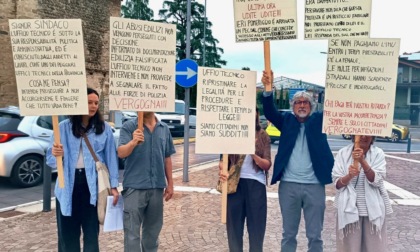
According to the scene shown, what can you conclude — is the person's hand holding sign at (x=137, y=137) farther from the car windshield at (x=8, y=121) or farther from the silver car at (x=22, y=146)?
the car windshield at (x=8, y=121)

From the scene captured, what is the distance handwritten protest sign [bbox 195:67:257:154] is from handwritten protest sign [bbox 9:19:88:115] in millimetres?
1043

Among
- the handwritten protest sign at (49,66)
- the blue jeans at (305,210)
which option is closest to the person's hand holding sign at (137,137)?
the handwritten protest sign at (49,66)

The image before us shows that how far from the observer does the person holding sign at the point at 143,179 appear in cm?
356

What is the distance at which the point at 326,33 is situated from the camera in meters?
3.56

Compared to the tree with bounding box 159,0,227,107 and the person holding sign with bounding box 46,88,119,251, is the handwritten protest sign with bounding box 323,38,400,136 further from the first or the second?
the tree with bounding box 159,0,227,107

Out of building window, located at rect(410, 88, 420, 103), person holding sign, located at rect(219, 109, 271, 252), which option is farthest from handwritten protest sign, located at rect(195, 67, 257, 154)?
building window, located at rect(410, 88, 420, 103)

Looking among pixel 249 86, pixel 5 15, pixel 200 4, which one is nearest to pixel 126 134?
pixel 249 86

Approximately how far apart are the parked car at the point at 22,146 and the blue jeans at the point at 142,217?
205 inches

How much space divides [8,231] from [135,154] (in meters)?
3.01

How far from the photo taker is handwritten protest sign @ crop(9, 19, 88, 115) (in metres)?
3.34

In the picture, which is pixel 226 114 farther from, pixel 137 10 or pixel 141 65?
pixel 137 10

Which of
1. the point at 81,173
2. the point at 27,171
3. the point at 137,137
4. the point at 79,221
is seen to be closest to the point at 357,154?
the point at 137,137

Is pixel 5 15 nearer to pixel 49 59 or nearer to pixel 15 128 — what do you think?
pixel 15 128

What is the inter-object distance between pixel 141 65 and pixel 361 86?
192 cm
